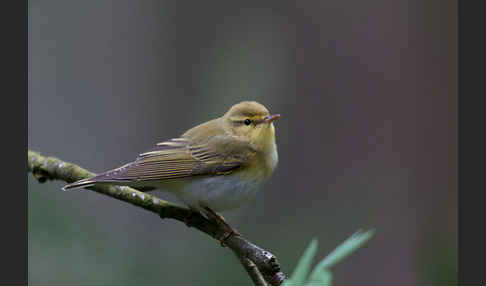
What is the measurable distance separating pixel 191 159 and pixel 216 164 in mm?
202

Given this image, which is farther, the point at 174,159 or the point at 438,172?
the point at 438,172

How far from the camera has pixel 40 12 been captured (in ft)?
23.1

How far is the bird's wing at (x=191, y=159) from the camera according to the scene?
3223mm

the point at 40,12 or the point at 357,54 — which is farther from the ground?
the point at 40,12

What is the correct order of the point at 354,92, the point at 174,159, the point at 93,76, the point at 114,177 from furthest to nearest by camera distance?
the point at 93,76 → the point at 354,92 → the point at 174,159 → the point at 114,177

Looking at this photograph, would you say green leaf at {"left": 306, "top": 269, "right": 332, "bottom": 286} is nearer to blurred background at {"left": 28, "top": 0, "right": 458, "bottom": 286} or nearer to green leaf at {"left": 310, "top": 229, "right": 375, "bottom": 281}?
green leaf at {"left": 310, "top": 229, "right": 375, "bottom": 281}

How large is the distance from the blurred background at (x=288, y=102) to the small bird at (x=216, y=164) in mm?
1349

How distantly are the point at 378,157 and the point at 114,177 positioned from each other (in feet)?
15.1

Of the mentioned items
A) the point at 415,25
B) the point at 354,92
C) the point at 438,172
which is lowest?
the point at 438,172

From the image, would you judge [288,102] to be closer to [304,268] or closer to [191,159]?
[191,159]

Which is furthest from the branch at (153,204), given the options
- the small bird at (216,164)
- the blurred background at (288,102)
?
the blurred background at (288,102)

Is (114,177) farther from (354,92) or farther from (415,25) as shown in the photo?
(415,25)

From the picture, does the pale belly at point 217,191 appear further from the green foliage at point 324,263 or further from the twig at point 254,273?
the green foliage at point 324,263

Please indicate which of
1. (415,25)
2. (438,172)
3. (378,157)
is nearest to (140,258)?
(378,157)
